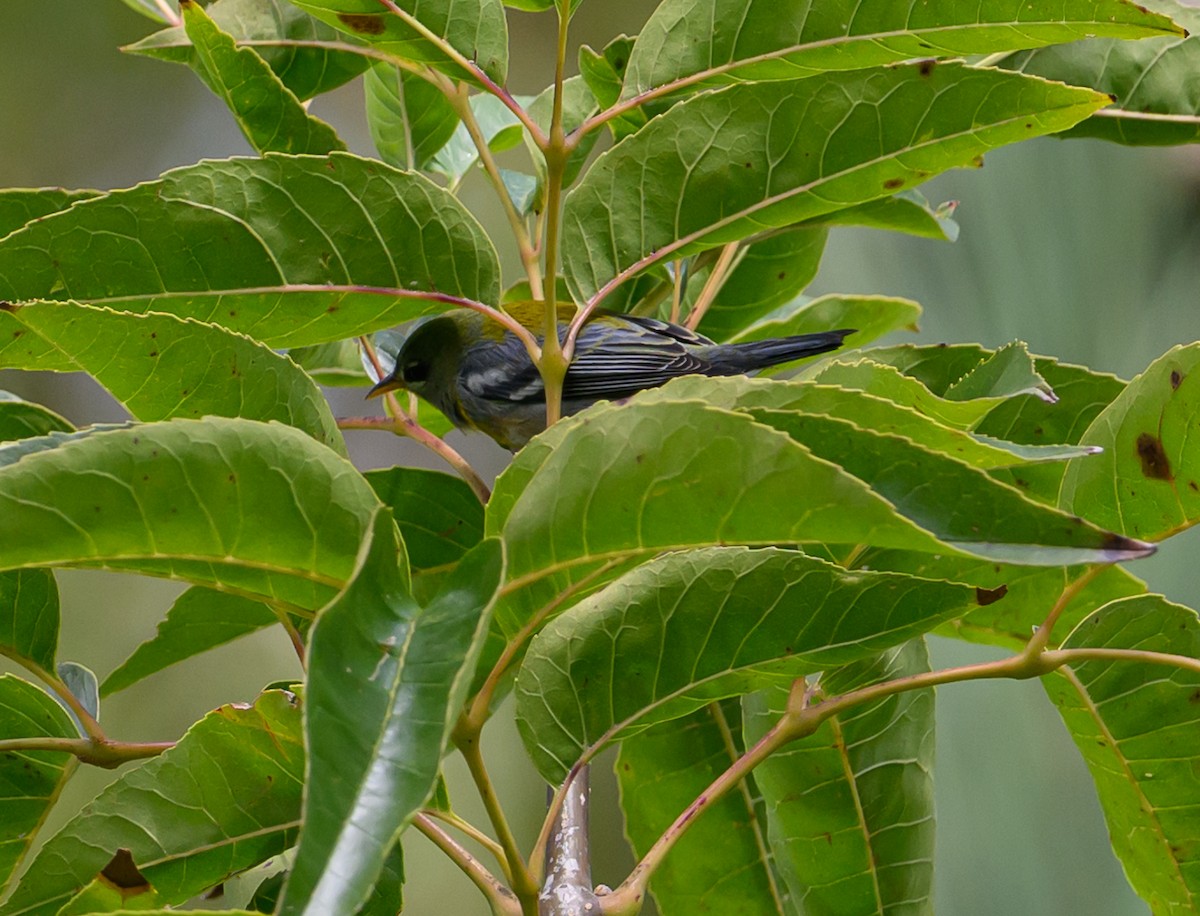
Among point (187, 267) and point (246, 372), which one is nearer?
point (246, 372)

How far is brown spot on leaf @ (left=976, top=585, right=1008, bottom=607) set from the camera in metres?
0.67

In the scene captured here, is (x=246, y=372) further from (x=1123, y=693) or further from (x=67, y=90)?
(x=67, y=90)

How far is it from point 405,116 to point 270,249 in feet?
1.38

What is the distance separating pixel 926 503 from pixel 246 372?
1.25 ft

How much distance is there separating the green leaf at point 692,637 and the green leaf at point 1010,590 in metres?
0.04

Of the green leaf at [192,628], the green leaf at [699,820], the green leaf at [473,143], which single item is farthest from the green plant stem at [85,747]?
the green leaf at [473,143]

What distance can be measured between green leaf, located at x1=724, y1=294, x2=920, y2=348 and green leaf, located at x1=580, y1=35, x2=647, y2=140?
0.36 m

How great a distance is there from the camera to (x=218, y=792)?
73 centimetres

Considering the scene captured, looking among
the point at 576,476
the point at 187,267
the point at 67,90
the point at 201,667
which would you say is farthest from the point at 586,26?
the point at 576,476

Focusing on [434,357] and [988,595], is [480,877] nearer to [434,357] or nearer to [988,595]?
[988,595]

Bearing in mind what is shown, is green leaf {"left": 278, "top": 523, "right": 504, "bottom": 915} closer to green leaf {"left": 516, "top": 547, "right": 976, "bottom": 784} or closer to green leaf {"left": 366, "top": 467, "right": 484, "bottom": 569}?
green leaf {"left": 516, "top": 547, "right": 976, "bottom": 784}

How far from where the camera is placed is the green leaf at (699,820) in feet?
3.22

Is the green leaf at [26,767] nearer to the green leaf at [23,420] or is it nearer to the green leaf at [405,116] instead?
the green leaf at [23,420]

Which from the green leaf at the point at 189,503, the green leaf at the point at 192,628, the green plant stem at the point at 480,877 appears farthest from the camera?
the green leaf at the point at 192,628
